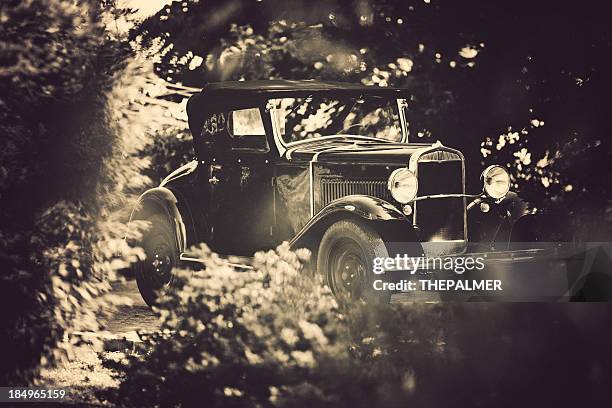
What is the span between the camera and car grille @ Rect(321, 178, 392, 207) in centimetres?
555

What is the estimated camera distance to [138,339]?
611cm

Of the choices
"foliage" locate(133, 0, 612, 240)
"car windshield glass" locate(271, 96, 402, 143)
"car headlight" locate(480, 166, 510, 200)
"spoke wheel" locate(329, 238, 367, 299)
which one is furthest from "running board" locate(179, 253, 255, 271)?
"car headlight" locate(480, 166, 510, 200)

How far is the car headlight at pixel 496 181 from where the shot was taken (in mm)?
5746

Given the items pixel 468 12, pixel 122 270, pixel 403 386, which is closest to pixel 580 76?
pixel 468 12

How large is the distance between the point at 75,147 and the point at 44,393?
1661 mm

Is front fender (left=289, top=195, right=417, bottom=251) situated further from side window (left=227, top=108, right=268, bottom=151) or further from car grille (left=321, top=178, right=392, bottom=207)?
side window (left=227, top=108, right=268, bottom=151)

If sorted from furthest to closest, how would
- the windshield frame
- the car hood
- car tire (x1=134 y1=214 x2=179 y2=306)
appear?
1. car tire (x1=134 y1=214 x2=179 y2=306)
2. the windshield frame
3. the car hood

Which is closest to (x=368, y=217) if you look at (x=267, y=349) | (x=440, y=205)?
(x=440, y=205)

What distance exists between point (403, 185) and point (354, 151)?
47 cm

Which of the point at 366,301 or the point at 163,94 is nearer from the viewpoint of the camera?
the point at 366,301

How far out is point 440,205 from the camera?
18.5ft

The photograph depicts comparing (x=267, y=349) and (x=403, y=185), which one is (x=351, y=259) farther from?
(x=267, y=349)

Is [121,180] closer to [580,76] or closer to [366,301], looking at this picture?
[366,301]

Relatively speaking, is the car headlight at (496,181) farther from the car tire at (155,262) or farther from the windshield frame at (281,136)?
the car tire at (155,262)
